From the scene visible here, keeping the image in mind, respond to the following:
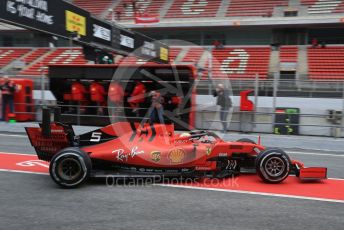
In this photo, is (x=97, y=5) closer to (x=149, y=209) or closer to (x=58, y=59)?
(x=58, y=59)

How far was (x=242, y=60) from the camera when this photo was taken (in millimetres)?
25719

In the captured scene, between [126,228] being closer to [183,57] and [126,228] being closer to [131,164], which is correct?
[131,164]

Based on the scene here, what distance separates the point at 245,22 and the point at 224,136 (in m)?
18.0

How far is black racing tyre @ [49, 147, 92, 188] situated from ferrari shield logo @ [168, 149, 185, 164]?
128 centimetres

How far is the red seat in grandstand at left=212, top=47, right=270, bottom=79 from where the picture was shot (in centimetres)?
2409

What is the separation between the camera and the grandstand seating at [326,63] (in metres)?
21.1

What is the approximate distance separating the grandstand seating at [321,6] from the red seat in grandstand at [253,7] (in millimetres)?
1820

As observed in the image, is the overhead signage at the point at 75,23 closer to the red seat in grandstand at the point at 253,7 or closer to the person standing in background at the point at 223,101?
the person standing in background at the point at 223,101

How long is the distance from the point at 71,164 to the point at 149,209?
5.57 feet

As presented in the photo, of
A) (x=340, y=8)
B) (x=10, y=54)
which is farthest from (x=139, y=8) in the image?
(x=340, y=8)

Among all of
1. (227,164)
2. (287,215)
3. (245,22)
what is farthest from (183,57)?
(287,215)

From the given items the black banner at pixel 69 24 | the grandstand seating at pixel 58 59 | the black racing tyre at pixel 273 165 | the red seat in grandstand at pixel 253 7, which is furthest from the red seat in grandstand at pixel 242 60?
the black racing tyre at pixel 273 165

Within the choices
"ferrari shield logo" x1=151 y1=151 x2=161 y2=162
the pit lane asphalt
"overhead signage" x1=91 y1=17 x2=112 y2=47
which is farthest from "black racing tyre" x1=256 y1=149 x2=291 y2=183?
"overhead signage" x1=91 y1=17 x2=112 y2=47

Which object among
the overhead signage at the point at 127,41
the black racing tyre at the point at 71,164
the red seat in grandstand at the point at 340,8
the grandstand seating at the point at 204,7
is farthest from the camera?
the grandstand seating at the point at 204,7
